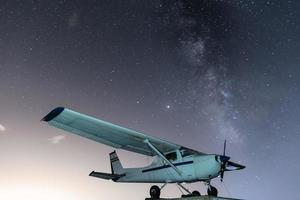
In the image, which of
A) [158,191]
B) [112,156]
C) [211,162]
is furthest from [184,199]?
[112,156]

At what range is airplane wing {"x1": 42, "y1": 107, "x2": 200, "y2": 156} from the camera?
12.9 meters

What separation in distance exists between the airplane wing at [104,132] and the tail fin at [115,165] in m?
1.80

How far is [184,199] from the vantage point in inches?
417

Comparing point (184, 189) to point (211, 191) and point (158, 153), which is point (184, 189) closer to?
point (211, 191)

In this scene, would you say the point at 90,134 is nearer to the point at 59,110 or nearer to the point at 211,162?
the point at 59,110

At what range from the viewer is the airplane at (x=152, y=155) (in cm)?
1382

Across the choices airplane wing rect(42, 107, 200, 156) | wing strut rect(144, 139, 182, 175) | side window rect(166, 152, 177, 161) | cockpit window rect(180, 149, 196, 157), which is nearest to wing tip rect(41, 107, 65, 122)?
airplane wing rect(42, 107, 200, 156)

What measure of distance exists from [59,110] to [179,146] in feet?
20.3

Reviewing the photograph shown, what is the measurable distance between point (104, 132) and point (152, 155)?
11.1ft

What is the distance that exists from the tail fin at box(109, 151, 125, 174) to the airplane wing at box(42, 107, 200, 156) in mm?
1796

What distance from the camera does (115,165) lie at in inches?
742

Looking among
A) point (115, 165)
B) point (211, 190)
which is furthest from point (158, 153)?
point (115, 165)

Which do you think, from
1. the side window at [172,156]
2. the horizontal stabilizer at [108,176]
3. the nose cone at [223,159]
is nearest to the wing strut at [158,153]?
the side window at [172,156]

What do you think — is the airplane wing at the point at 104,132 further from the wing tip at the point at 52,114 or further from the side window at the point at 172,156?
the side window at the point at 172,156
